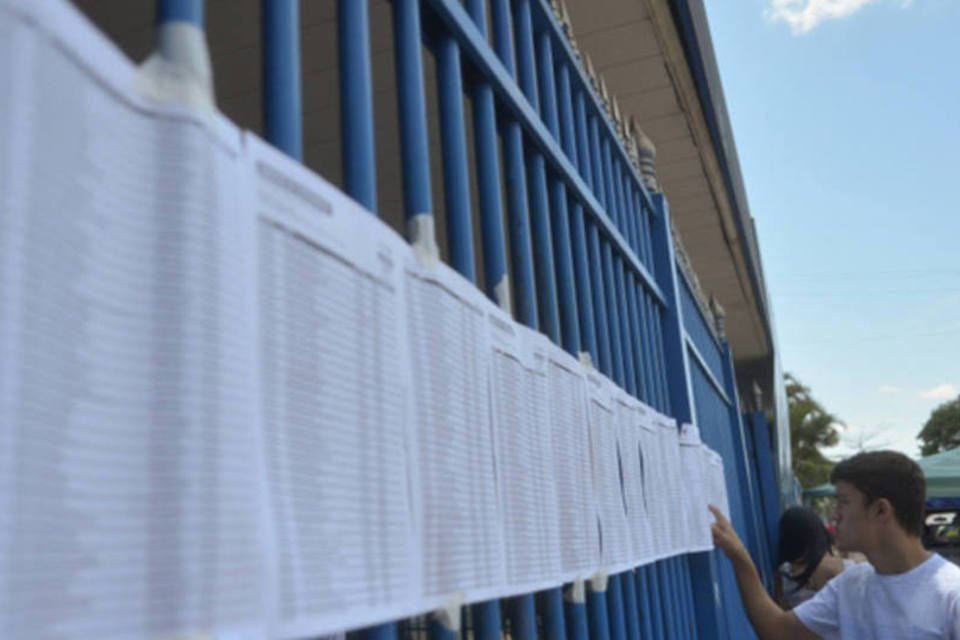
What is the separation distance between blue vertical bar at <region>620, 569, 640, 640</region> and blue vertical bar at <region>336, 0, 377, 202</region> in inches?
40.7

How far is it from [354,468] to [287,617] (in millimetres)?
124

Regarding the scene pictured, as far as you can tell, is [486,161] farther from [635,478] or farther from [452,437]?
[635,478]

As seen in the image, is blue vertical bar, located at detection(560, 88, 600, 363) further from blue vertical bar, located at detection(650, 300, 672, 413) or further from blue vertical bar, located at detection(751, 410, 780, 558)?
blue vertical bar, located at detection(751, 410, 780, 558)

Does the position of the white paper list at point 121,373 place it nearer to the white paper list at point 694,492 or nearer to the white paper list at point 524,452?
the white paper list at point 524,452

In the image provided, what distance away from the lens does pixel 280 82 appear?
64cm

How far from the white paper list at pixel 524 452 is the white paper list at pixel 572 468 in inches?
1.7

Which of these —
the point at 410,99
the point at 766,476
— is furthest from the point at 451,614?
the point at 766,476

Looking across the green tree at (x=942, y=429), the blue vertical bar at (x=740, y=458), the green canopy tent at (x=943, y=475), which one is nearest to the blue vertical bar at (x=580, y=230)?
the blue vertical bar at (x=740, y=458)

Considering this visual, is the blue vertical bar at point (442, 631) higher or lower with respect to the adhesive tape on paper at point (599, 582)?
higher

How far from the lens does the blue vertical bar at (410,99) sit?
2.85 feet

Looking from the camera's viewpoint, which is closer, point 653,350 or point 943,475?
point 653,350

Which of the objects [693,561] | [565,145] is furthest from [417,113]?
[693,561]

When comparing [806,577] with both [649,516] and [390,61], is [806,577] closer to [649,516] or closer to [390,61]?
[649,516]

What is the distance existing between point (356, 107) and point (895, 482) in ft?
6.80
